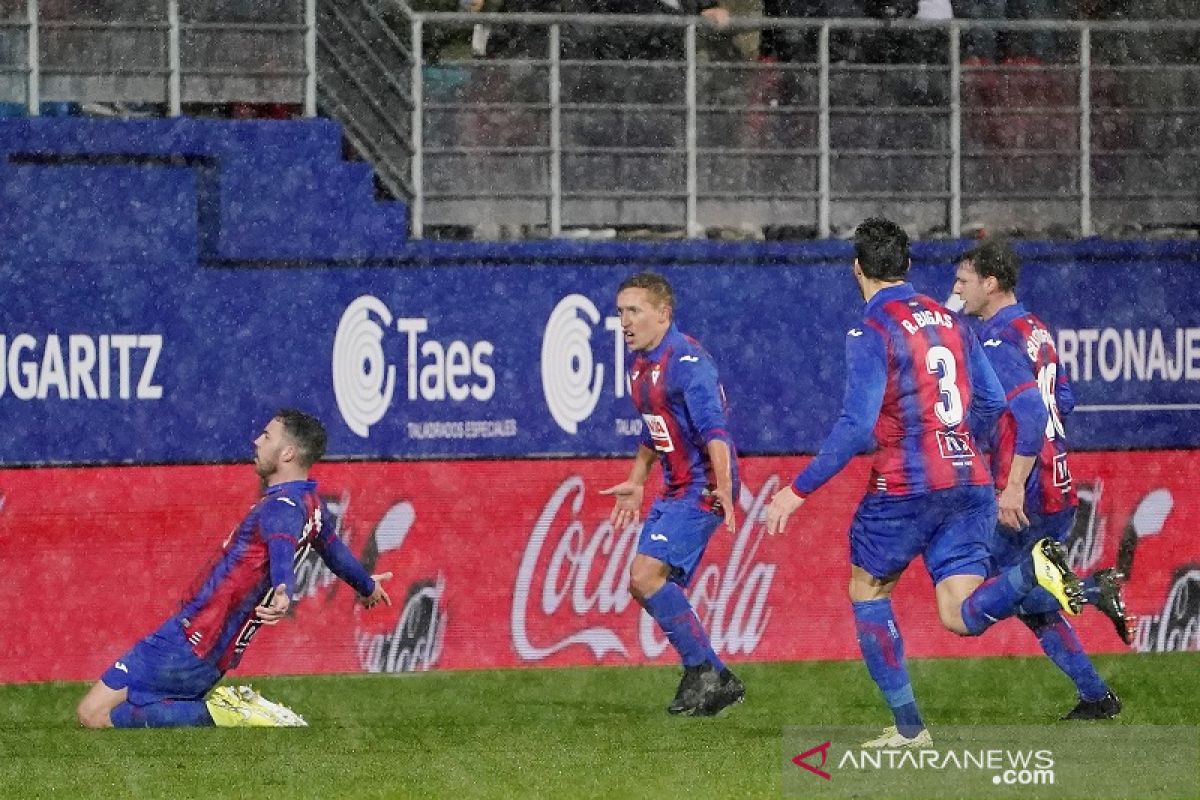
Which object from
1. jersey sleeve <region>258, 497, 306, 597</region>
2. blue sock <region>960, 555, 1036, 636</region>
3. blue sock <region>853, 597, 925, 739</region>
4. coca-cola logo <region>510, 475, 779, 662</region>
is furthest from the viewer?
coca-cola logo <region>510, 475, 779, 662</region>

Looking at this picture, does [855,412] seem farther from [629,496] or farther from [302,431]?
[302,431]

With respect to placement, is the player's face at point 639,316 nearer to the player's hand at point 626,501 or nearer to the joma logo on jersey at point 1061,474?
the player's hand at point 626,501

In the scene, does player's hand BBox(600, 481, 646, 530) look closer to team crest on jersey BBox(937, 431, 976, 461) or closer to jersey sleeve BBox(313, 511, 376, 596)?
jersey sleeve BBox(313, 511, 376, 596)

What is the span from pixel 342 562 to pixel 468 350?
3717 millimetres

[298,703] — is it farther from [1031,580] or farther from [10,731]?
[1031,580]

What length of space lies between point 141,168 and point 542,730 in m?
4.70

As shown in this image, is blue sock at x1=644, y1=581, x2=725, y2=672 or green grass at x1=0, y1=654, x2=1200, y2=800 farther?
blue sock at x1=644, y1=581, x2=725, y2=672

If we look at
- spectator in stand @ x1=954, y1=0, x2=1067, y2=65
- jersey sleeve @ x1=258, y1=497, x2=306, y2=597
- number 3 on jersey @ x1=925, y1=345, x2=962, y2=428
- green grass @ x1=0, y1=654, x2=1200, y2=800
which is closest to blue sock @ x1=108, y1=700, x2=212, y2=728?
green grass @ x1=0, y1=654, x2=1200, y2=800

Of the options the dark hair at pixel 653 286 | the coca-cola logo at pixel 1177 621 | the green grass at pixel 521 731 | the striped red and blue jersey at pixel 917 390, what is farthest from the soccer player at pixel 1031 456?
the coca-cola logo at pixel 1177 621

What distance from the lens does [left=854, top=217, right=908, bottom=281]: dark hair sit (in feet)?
27.4

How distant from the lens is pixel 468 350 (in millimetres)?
13047

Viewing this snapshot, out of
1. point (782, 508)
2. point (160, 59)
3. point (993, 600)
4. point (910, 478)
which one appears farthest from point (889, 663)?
point (160, 59)

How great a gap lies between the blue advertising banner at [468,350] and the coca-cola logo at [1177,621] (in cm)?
110

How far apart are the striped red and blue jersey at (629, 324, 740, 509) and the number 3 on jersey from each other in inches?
57.1
